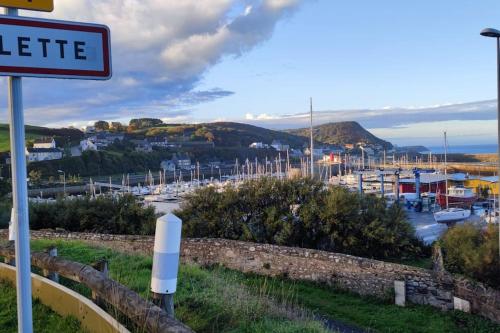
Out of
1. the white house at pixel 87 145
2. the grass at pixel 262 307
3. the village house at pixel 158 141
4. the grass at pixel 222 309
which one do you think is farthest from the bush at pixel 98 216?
the village house at pixel 158 141

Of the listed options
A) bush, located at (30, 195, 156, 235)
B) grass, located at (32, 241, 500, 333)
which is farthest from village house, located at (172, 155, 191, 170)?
grass, located at (32, 241, 500, 333)

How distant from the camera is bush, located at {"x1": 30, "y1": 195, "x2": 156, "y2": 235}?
2081cm

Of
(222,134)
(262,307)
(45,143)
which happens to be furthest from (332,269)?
(222,134)

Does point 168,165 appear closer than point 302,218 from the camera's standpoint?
No

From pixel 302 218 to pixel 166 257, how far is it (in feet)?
48.9

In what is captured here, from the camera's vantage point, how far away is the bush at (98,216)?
2081 cm

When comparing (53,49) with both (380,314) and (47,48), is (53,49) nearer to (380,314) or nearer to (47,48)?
(47,48)

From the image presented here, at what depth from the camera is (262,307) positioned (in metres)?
4.98

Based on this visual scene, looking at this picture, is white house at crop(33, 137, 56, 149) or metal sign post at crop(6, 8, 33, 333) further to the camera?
white house at crop(33, 137, 56, 149)

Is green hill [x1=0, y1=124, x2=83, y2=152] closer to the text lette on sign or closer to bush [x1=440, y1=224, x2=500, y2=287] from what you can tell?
bush [x1=440, y1=224, x2=500, y2=287]

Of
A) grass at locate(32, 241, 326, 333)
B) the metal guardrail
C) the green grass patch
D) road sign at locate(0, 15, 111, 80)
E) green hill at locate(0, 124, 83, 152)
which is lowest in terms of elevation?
the green grass patch

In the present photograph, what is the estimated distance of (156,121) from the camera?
18062 centimetres

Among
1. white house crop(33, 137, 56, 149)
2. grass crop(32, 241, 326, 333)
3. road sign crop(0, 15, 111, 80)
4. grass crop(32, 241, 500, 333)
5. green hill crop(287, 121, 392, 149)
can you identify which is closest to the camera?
road sign crop(0, 15, 111, 80)

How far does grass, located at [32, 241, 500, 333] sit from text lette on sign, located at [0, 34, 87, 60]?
2.77 meters
